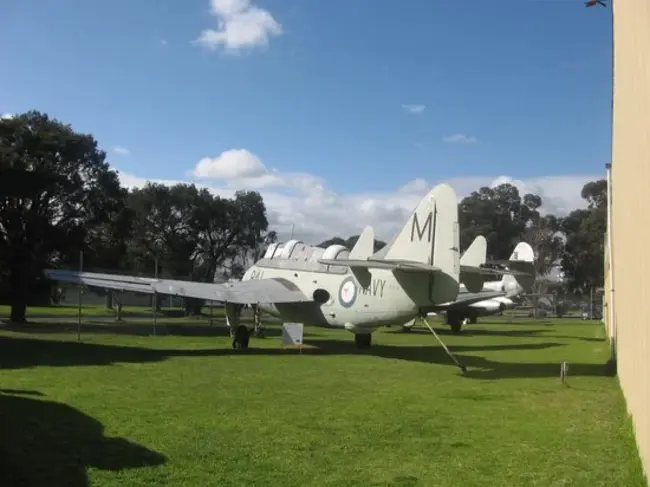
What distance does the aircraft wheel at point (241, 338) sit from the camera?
19.6 metres

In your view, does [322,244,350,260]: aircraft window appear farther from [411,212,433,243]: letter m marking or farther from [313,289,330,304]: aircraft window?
[411,212,433,243]: letter m marking

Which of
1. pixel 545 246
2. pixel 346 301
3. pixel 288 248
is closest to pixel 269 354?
pixel 346 301

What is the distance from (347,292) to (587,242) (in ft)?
198

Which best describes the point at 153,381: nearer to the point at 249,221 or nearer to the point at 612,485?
the point at 612,485

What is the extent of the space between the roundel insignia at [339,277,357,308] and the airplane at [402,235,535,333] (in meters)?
5.72

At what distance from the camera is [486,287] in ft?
141

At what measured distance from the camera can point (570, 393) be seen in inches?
452

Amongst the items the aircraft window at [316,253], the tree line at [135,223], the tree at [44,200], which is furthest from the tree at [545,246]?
the aircraft window at [316,253]

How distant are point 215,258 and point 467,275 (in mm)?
42625

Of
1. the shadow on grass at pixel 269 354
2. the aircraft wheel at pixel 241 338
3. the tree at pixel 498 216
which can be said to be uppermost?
the tree at pixel 498 216

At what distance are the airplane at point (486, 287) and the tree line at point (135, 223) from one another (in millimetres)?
10287

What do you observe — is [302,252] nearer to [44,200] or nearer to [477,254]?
[477,254]

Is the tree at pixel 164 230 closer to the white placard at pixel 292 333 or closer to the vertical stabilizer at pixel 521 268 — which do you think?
the vertical stabilizer at pixel 521 268

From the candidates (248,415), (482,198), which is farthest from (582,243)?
→ (248,415)
